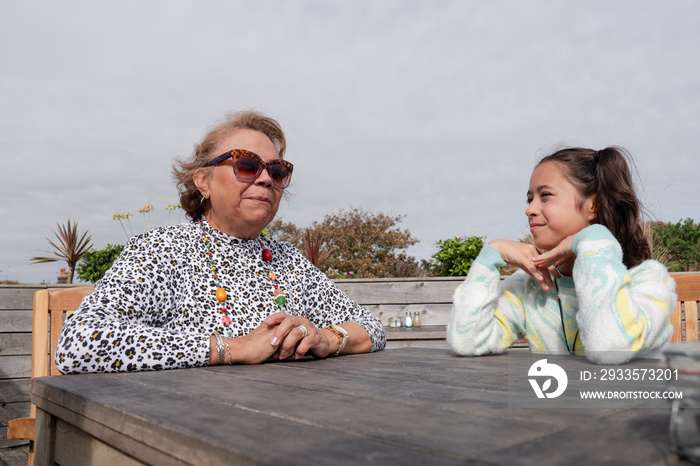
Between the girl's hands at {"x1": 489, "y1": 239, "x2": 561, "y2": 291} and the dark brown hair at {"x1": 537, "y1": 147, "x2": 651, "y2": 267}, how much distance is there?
0.29 metres

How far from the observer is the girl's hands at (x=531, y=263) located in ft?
5.58

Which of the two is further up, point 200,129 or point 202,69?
point 202,69

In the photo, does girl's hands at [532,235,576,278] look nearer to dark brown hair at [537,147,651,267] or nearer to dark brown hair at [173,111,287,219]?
dark brown hair at [537,147,651,267]

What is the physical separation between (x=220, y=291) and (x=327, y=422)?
1.34 m

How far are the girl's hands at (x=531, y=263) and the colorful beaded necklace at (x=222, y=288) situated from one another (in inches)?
37.7

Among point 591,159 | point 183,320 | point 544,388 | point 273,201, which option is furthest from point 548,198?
point 183,320

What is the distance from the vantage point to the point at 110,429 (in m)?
0.87

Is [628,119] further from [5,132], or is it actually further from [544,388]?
[5,132]

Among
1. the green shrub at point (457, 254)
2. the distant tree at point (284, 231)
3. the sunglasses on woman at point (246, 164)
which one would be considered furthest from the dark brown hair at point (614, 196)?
the distant tree at point (284, 231)

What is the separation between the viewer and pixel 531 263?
5.58ft

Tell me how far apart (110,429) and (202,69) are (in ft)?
19.9

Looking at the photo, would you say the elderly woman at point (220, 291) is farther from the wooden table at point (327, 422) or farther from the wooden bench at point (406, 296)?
the wooden bench at point (406, 296)

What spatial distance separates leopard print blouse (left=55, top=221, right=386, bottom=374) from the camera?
143 centimetres

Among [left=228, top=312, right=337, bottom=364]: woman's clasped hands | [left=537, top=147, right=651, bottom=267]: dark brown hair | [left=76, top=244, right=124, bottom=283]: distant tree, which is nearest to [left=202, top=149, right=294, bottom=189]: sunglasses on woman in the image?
[left=228, top=312, right=337, bottom=364]: woman's clasped hands
